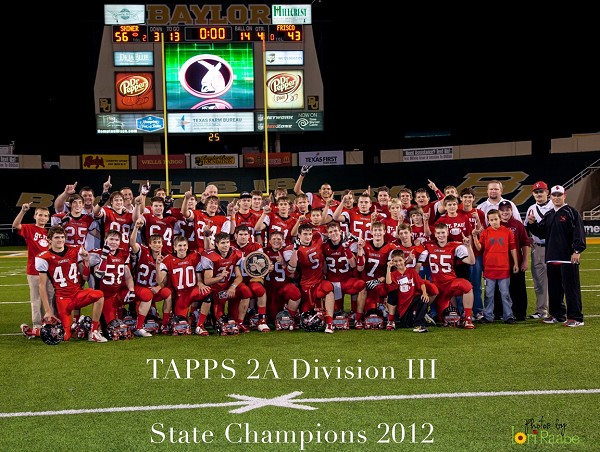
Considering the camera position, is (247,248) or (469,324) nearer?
(469,324)

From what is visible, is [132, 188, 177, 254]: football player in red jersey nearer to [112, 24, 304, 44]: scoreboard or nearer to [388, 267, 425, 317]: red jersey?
[388, 267, 425, 317]: red jersey

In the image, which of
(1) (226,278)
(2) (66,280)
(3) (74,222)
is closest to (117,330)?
(2) (66,280)

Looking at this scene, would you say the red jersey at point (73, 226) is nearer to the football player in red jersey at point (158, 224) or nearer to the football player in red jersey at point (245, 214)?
the football player in red jersey at point (158, 224)

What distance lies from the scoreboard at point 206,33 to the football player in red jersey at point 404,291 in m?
11.9

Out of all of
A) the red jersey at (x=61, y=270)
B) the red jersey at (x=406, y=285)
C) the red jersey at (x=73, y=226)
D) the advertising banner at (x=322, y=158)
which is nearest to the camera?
the red jersey at (x=61, y=270)

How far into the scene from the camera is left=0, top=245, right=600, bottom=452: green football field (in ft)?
12.1

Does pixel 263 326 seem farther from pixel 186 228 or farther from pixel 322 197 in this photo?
pixel 322 197

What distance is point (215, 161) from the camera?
81.7 ft

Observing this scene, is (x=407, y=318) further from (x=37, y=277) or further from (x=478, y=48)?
(x=478, y=48)

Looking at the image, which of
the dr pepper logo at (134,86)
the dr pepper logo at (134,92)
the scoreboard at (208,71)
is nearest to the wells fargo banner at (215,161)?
the scoreboard at (208,71)

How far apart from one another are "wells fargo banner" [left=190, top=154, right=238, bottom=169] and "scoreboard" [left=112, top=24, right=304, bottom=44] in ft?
24.3

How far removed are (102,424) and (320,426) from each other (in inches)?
52.7

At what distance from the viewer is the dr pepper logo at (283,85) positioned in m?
19.5

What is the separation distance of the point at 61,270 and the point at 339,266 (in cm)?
298
